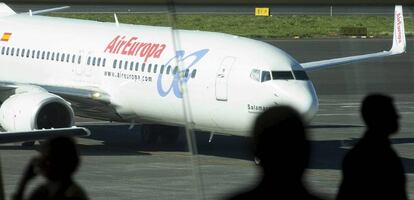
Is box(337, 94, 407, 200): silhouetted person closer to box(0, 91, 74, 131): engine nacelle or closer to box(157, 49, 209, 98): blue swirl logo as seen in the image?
box(157, 49, 209, 98): blue swirl logo

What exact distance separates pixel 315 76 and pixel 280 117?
39.1 meters

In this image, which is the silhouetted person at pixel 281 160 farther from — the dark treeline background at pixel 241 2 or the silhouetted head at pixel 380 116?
the dark treeline background at pixel 241 2

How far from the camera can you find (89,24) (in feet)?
87.6

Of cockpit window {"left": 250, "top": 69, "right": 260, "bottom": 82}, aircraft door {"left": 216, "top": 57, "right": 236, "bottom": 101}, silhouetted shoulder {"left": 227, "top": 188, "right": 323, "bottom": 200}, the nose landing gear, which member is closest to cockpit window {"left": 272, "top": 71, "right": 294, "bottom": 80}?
cockpit window {"left": 250, "top": 69, "right": 260, "bottom": 82}

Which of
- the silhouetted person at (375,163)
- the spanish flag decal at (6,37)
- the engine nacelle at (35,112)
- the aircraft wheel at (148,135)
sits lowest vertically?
the aircraft wheel at (148,135)

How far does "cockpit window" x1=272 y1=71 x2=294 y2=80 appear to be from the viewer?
76.0 ft

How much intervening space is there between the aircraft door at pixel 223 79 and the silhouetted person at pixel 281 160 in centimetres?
1728

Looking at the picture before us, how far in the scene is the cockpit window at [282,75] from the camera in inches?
912

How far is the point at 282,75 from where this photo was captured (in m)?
23.3

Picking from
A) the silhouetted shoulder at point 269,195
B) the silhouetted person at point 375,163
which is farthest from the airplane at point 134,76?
the silhouetted shoulder at point 269,195

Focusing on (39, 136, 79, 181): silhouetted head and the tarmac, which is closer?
(39, 136, 79, 181): silhouetted head

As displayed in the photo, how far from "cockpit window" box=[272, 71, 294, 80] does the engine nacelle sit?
15.6 feet

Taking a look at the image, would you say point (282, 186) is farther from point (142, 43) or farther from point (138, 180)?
point (142, 43)

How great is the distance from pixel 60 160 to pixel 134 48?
18.8 metres
